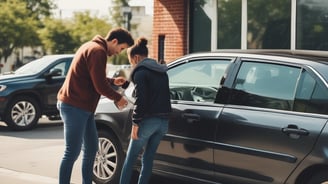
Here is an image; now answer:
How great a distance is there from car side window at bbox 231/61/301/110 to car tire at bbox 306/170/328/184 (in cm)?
63

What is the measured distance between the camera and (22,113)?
12.6 metres

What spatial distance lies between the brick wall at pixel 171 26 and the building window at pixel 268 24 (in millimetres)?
1632

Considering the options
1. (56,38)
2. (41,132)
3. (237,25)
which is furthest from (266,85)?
(56,38)

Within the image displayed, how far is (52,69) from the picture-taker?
43.2 feet

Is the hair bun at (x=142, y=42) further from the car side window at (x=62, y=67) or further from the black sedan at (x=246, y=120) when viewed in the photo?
the car side window at (x=62, y=67)

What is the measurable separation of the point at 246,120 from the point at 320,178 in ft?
2.84

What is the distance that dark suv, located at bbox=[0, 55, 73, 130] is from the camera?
12461 mm

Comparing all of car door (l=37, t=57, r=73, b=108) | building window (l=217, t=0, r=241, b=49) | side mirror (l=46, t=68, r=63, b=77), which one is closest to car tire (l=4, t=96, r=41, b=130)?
car door (l=37, t=57, r=73, b=108)

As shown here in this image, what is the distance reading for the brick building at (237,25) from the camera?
992 cm

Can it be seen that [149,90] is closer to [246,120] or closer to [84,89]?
[84,89]

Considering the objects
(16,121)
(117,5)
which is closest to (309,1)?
(16,121)

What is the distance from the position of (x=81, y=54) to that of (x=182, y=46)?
22.1 ft

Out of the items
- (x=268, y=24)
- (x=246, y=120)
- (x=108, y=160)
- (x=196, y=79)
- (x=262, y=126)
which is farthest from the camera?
(x=268, y=24)

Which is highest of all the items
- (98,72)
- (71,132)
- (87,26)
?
(87,26)
